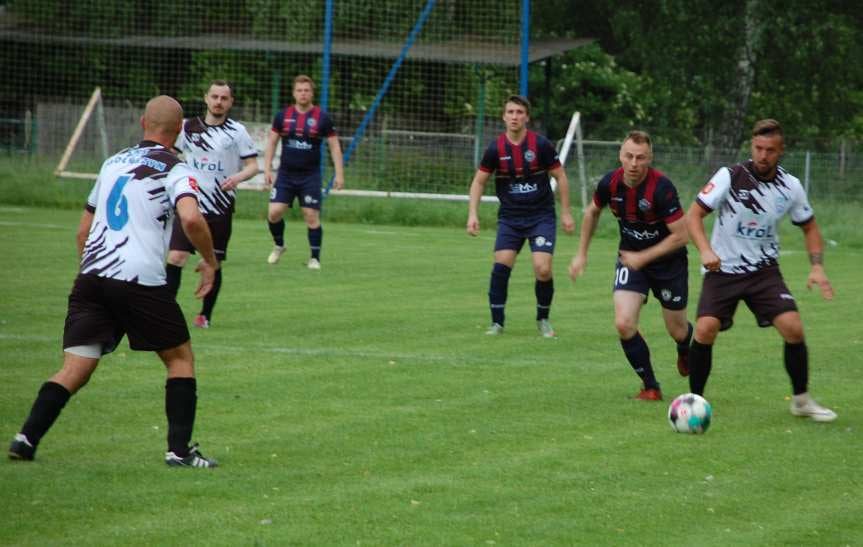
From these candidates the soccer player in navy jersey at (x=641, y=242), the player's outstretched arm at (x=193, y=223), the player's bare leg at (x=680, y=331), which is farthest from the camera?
the player's bare leg at (x=680, y=331)

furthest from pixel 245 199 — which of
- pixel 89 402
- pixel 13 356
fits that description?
pixel 89 402

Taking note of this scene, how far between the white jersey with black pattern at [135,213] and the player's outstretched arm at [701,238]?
3132 mm

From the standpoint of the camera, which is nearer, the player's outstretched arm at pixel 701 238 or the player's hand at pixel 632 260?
the player's outstretched arm at pixel 701 238

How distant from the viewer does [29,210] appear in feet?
84.9

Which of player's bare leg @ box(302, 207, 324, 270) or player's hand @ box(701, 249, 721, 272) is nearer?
player's hand @ box(701, 249, 721, 272)

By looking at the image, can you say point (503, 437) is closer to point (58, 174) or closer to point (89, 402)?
point (89, 402)

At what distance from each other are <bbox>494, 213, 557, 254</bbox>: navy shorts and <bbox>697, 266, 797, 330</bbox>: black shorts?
3.67 m

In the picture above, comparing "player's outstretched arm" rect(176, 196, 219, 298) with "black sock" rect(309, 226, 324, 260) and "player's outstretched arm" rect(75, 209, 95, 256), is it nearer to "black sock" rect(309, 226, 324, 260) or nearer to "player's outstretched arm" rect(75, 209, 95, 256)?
"player's outstretched arm" rect(75, 209, 95, 256)

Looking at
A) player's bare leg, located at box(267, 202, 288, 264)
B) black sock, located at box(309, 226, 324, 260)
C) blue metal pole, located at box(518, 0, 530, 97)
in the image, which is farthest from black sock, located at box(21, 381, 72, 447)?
blue metal pole, located at box(518, 0, 530, 97)

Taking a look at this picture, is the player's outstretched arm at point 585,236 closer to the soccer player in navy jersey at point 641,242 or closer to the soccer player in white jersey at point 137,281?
the soccer player in navy jersey at point 641,242

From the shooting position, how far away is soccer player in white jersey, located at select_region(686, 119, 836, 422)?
8.48 m

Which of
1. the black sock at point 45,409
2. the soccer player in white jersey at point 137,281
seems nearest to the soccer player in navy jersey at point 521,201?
the soccer player in white jersey at point 137,281

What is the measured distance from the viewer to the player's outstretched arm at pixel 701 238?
8.24 m

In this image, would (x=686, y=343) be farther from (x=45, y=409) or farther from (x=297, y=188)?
(x=297, y=188)
